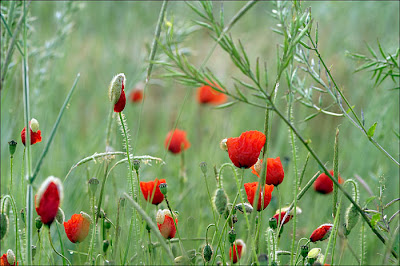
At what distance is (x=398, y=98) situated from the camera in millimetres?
1851

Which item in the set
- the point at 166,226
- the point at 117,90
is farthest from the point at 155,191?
the point at 117,90

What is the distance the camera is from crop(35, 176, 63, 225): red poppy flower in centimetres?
58

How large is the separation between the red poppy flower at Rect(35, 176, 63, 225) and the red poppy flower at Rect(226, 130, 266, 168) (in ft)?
0.85

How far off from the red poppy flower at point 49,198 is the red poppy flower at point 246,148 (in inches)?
10.2

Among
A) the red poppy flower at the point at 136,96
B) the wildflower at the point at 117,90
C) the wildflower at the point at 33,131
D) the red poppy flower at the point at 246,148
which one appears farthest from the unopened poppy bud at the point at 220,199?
the red poppy flower at the point at 136,96

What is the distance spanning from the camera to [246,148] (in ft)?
2.46

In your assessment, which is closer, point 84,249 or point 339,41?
point 84,249

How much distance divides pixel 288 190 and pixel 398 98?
0.57 m

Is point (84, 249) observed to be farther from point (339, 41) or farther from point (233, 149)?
point (339, 41)

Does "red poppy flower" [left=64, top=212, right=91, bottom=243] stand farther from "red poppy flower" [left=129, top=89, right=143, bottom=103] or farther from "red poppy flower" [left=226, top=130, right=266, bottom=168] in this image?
"red poppy flower" [left=129, top=89, right=143, bottom=103]

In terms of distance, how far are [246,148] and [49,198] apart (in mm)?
279

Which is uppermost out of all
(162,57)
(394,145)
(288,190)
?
(162,57)

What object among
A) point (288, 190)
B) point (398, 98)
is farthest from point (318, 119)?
point (288, 190)

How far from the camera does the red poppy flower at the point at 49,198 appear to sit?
58cm
